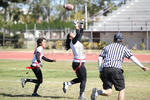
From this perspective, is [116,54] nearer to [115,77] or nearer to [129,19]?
[115,77]

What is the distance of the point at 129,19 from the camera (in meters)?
48.1

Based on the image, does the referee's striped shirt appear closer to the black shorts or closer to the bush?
the black shorts

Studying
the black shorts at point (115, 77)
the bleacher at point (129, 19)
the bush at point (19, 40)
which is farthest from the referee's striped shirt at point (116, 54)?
the bush at point (19, 40)

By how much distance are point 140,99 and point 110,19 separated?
41.4 metres

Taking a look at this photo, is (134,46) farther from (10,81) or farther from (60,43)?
(10,81)

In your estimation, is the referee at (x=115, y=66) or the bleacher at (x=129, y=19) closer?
the referee at (x=115, y=66)

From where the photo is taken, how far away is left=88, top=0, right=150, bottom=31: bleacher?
147ft

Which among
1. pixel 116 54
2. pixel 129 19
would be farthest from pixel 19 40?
pixel 116 54

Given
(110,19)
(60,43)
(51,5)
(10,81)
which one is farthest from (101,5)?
(10,81)

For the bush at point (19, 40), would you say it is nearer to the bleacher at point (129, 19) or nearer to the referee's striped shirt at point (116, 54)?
the bleacher at point (129, 19)

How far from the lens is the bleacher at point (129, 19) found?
44719mm

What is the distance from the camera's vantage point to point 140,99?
33.4 feet

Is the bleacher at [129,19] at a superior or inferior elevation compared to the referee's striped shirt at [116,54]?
superior

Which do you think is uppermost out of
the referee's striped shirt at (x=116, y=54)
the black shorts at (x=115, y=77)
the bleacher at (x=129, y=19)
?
the bleacher at (x=129, y=19)
